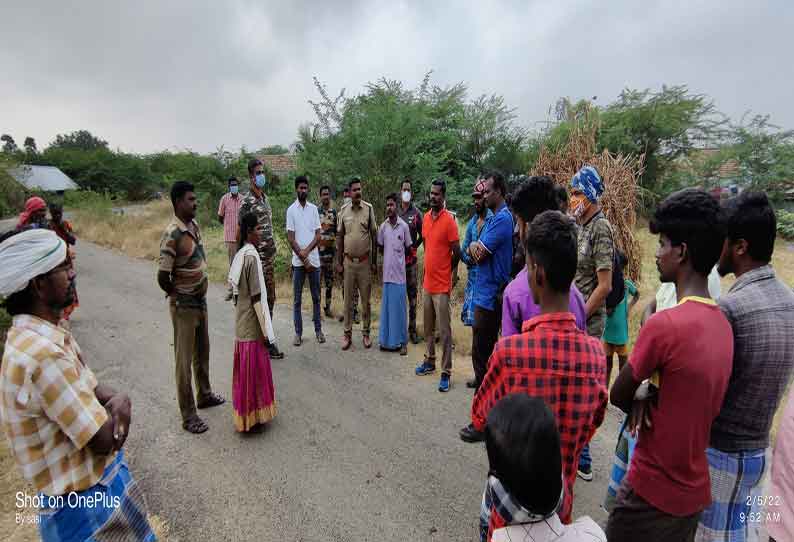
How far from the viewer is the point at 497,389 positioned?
157 cm

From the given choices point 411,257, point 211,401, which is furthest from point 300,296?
point 211,401

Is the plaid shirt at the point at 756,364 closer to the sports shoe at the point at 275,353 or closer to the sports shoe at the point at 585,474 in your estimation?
the sports shoe at the point at 585,474

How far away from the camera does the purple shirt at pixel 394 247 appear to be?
17.2 ft

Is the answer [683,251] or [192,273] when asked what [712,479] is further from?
[192,273]

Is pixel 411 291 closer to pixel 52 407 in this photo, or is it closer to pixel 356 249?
pixel 356 249

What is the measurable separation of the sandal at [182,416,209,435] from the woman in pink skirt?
0.94ft

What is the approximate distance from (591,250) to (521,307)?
3.97 ft

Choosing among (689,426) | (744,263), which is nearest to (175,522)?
(689,426)

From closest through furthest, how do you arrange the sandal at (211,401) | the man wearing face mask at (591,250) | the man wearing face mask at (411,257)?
the man wearing face mask at (591,250) → the sandal at (211,401) → the man wearing face mask at (411,257)

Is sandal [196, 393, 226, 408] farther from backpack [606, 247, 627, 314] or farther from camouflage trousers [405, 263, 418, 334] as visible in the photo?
backpack [606, 247, 627, 314]

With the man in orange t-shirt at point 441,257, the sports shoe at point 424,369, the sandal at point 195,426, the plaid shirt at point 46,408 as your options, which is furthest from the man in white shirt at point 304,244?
the plaid shirt at point 46,408

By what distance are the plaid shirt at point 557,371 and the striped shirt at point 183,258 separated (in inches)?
113

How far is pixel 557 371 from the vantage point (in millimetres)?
1510

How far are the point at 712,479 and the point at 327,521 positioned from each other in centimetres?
207
